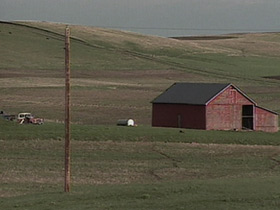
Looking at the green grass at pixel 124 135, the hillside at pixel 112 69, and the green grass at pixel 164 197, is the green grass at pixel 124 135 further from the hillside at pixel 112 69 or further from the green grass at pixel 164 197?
the green grass at pixel 164 197

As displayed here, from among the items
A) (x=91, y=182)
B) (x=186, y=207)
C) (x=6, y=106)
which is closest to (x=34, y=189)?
(x=91, y=182)

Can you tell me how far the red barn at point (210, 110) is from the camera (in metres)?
54.3

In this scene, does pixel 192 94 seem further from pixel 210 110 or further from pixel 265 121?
pixel 265 121

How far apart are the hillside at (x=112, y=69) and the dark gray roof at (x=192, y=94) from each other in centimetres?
306

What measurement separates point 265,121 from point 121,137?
15.7 m

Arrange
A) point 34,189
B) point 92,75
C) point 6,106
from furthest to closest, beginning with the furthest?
point 92,75 → point 6,106 → point 34,189

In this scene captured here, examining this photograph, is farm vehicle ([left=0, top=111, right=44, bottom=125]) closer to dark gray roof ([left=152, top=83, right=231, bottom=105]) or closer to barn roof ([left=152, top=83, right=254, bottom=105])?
dark gray roof ([left=152, top=83, right=231, bottom=105])

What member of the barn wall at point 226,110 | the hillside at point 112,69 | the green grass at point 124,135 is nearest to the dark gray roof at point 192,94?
the barn wall at point 226,110

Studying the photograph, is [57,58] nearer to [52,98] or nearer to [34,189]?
[52,98]

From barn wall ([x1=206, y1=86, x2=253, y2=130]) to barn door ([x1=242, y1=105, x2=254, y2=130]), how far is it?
380mm

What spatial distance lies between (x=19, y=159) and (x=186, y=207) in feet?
57.2

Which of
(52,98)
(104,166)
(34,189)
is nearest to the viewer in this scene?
(34,189)

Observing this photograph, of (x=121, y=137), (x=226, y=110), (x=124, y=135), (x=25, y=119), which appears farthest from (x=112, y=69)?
(x=121, y=137)

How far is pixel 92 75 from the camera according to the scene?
89.8 meters
